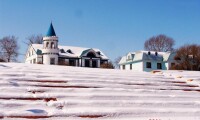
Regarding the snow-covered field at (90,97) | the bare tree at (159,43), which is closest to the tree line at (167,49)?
the bare tree at (159,43)

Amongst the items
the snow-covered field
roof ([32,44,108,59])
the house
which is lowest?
the snow-covered field

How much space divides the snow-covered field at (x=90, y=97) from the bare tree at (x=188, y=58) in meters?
33.5

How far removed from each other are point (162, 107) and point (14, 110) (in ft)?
7.98

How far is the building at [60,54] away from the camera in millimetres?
41156

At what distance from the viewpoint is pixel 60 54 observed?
43281mm

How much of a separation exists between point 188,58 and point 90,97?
3667 centimetres

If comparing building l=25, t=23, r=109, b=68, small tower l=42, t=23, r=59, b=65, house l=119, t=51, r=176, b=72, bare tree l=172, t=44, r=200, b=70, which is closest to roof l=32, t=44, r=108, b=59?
building l=25, t=23, r=109, b=68

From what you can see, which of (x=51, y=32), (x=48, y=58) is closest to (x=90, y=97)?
(x=48, y=58)

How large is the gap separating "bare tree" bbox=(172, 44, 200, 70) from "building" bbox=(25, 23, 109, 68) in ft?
34.3

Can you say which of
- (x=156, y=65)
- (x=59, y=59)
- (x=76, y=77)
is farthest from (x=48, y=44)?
(x=76, y=77)

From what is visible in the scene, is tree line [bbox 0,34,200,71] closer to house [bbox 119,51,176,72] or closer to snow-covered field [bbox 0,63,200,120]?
house [bbox 119,51,176,72]

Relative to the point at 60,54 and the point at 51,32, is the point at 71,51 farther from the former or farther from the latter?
the point at 51,32

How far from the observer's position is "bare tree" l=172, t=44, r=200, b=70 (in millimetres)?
39556

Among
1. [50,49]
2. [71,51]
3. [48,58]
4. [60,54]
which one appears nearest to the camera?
[50,49]
